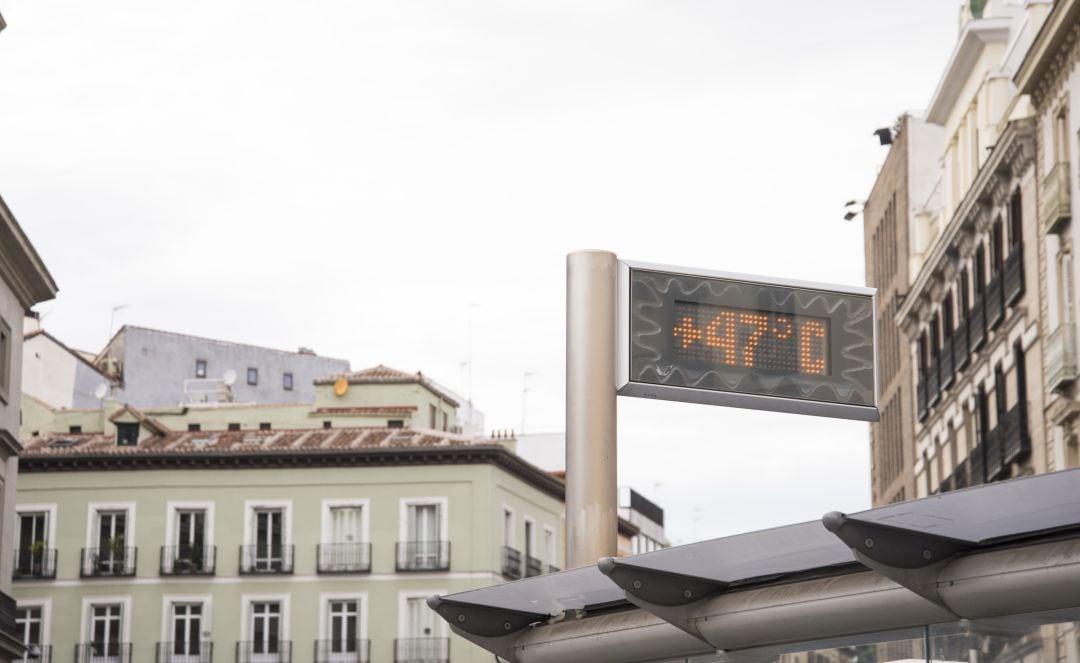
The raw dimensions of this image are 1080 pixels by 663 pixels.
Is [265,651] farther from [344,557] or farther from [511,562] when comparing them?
[511,562]

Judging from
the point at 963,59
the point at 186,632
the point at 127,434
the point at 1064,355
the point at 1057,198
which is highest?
the point at 963,59

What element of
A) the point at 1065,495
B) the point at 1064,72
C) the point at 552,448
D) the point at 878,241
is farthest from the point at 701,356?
the point at 552,448

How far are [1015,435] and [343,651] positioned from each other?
31.0 metres

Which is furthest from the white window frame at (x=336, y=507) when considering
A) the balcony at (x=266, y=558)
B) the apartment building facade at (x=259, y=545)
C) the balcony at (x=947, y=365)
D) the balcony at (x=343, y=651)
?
the balcony at (x=947, y=365)

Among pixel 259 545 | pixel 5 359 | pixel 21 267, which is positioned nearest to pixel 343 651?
pixel 259 545

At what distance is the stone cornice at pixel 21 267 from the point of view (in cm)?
4300

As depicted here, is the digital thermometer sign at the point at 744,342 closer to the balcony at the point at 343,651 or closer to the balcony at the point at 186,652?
the balcony at the point at 343,651

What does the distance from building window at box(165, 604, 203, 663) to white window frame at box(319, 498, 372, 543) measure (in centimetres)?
519

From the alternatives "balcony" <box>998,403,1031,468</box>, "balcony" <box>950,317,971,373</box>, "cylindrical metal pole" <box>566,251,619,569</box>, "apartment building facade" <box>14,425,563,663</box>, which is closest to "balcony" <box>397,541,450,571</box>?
"apartment building facade" <box>14,425,563,663</box>

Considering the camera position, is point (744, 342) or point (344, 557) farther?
point (344, 557)

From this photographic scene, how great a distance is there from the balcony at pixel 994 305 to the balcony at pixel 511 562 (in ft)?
87.9

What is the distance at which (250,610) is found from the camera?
7044cm

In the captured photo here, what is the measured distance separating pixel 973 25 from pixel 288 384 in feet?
158

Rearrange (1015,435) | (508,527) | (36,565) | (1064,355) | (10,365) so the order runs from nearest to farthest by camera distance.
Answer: (1064,355), (10,365), (1015,435), (36,565), (508,527)
